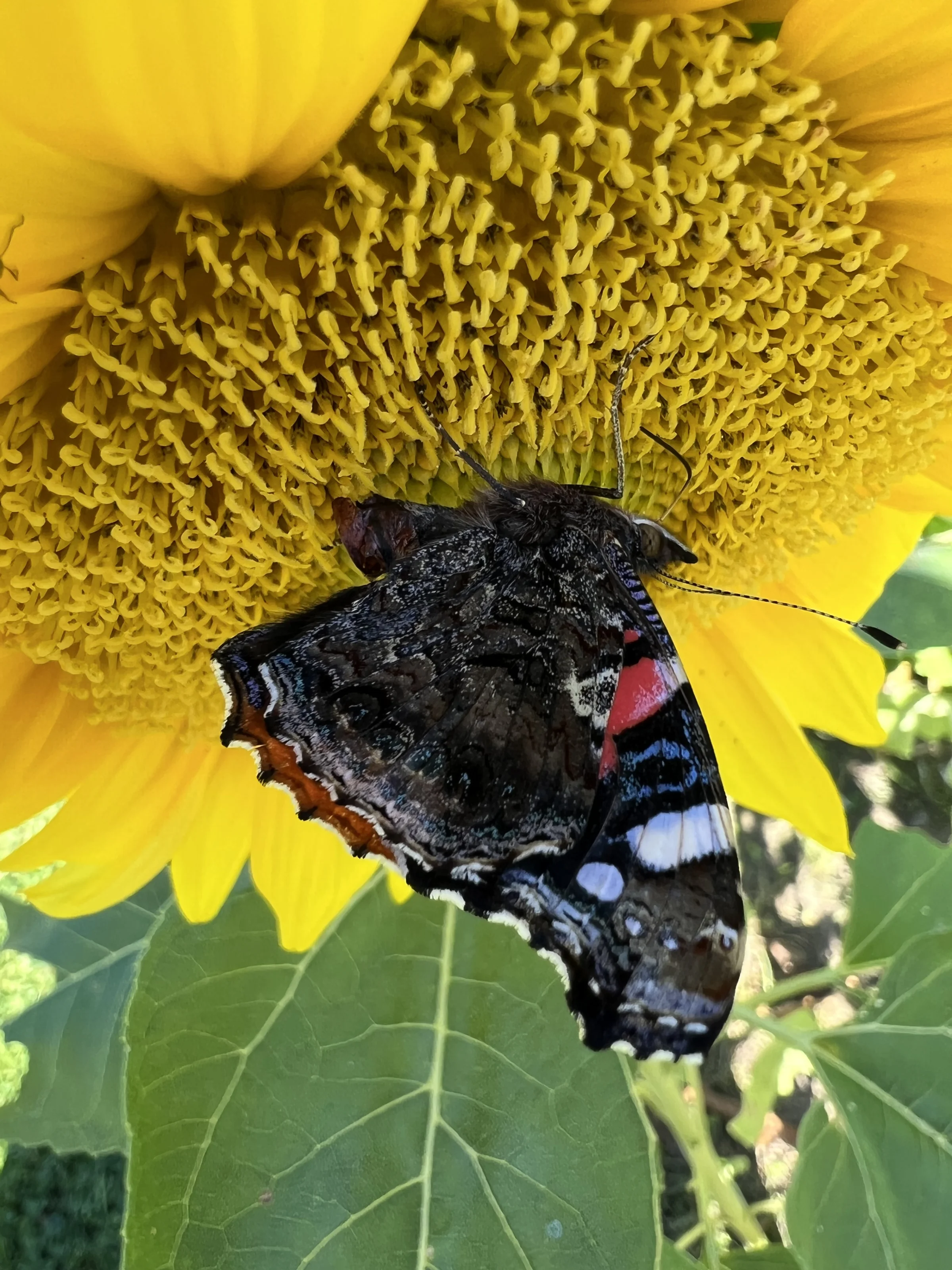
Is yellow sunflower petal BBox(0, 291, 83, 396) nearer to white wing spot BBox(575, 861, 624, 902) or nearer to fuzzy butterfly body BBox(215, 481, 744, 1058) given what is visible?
fuzzy butterfly body BBox(215, 481, 744, 1058)

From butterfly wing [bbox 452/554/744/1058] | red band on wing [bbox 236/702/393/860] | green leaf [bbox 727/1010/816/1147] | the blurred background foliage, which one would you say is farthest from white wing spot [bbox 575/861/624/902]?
green leaf [bbox 727/1010/816/1147]

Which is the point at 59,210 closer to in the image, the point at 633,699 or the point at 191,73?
the point at 191,73

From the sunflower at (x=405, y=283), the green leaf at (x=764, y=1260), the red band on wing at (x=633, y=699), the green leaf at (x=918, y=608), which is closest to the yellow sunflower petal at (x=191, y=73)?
the sunflower at (x=405, y=283)

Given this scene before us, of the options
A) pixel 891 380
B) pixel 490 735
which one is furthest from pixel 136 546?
pixel 891 380

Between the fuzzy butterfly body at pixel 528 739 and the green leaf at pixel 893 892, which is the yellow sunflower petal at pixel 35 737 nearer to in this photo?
the fuzzy butterfly body at pixel 528 739

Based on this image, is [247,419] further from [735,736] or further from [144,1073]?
[144,1073]

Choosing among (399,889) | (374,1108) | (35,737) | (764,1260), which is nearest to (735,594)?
(399,889)
